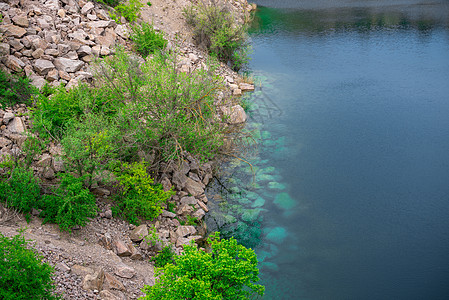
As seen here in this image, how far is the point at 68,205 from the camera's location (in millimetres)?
11984

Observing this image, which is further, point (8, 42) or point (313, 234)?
point (8, 42)

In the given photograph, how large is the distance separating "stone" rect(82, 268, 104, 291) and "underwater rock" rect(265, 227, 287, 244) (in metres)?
6.84

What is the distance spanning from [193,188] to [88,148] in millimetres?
5202

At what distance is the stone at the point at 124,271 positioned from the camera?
11.2m

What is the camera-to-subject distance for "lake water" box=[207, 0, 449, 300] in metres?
14.0

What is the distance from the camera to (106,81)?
53.6 feet

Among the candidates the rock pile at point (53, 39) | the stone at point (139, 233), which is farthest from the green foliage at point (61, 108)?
the stone at point (139, 233)

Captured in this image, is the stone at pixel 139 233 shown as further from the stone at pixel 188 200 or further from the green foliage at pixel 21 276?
the green foliage at pixel 21 276

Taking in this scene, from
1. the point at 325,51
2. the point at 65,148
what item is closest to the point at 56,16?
the point at 65,148

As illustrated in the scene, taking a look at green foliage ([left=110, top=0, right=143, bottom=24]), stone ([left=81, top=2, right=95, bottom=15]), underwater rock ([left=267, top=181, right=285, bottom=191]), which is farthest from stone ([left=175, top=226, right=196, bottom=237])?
green foliage ([left=110, top=0, right=143, bottom=24])

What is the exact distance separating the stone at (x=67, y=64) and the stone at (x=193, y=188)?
24.0 feet

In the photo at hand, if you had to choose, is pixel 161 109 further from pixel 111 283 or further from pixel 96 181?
pixel 111 283

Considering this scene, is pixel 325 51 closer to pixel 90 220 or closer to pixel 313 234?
pixel 313 234

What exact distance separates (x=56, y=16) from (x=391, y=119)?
18693mm
